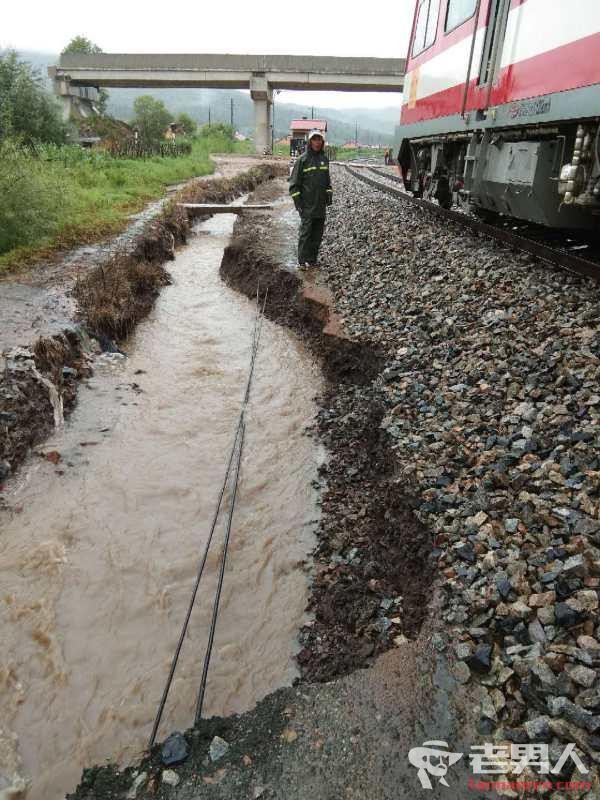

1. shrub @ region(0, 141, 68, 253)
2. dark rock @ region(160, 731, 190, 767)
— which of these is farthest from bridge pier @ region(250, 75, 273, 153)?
dark rock @ region(160, 731, 190, 767)

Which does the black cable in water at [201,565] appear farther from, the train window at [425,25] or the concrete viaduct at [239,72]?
the concrete viaduct at [239,72]

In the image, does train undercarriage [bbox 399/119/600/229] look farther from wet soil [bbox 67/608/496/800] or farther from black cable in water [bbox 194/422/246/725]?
wet soil [bbox 67/608/496/800]

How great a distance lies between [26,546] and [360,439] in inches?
111

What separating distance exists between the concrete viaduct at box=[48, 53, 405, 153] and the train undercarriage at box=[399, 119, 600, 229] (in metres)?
38.3

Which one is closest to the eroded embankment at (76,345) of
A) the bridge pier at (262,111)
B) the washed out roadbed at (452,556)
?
the washed out roadbed at (452,556)

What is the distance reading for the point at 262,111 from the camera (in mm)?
43875

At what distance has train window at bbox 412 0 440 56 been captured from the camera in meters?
8.18

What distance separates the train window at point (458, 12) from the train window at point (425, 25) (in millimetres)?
580

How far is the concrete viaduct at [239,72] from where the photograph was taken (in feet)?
132

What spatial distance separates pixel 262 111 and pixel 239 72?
11.0 ft

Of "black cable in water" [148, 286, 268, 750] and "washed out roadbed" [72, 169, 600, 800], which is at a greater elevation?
"washed out roadbed" [72, 169, 600, 800]

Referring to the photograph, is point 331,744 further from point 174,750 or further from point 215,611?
point 215,611

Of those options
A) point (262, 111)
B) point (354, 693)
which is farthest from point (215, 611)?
point (262, 111)

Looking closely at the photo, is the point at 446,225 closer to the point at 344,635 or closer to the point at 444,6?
the point at 444,6
